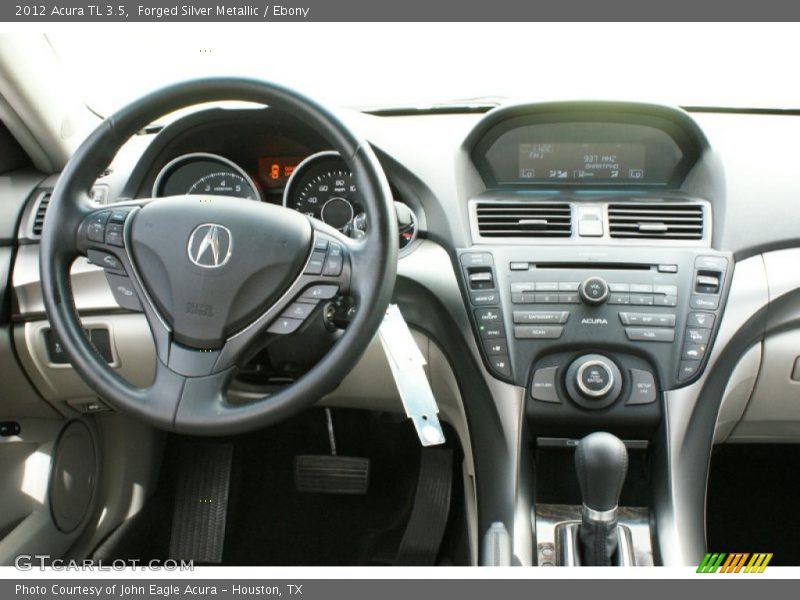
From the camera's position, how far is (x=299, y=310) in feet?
4.12

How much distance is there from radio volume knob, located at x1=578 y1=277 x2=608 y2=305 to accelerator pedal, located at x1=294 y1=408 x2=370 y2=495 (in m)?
0.94

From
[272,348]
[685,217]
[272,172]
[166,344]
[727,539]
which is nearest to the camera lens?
[166,344]

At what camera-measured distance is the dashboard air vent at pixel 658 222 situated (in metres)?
1.64

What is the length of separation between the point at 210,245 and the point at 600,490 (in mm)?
820

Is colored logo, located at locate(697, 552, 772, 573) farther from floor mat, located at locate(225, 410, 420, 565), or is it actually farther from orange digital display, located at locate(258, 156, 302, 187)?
orange digital display, located at locate(258, 156, 302, 187)

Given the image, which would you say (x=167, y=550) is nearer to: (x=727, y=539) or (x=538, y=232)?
(x=538, y=232)

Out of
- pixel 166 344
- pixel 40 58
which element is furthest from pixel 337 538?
pixel 40 58

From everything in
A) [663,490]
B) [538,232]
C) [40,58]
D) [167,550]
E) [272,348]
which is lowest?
[167,550]

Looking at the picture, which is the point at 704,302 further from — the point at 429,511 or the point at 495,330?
the point at 429,511

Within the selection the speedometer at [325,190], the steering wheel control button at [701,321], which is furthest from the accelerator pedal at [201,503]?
the steering wheel control button at [701,321]

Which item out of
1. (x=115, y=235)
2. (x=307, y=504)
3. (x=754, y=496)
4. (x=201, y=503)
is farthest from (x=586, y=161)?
(x=201, y=503)

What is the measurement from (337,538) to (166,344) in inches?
46.2

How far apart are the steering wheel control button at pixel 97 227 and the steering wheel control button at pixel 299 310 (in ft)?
1.15

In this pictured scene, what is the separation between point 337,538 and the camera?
2.24 m
